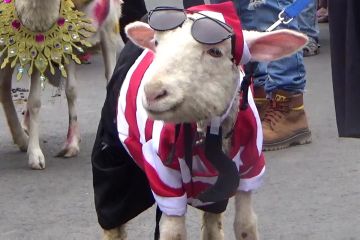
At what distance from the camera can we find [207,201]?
353 cm

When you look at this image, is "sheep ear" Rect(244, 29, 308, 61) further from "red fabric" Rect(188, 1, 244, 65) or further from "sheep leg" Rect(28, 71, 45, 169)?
"sheep leg" Rect(28, 71, 45, 169)

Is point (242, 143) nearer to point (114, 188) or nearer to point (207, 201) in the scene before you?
point (207, 201)

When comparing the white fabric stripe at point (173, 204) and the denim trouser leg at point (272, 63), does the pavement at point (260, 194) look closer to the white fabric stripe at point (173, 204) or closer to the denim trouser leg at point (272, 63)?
the denim trouser leg at point (272, 63)

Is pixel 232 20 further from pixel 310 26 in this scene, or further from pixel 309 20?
pixel 310 26

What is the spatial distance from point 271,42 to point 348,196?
202 cm

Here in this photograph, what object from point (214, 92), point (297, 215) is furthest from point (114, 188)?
point (297, 215)

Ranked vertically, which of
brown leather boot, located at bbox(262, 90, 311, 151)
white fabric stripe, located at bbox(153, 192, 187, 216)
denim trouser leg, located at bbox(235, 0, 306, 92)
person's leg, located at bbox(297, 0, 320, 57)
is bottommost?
person's leg, located at bbox(297, 0, 320, 57)

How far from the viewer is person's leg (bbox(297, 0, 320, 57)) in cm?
776

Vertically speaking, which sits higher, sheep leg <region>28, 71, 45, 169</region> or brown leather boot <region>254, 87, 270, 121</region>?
sheep leg <region>28, 71, 45, 169</region>

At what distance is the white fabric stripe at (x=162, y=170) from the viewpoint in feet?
11.4

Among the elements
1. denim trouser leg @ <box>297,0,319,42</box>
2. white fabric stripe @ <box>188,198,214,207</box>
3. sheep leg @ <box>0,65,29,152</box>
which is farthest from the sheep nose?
denim trouser leg @ <box>297,0,319,42</box>

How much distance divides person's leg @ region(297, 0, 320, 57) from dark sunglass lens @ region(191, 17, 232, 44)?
147 inches

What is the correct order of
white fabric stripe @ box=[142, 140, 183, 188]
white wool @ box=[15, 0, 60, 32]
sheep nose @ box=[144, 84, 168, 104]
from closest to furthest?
sheep nose @ box=[144, 84, 168, 104] < white fabric stripe @ box=[142, 140, 183, 188] < white wool @ box=[15, 0, 60, 32]

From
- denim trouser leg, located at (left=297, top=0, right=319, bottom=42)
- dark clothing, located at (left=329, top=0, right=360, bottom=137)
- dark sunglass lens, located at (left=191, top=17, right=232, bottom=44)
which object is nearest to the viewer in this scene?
dark sunglass lens, located at (left=191, top=17, right=232, bottom=44)
